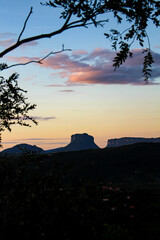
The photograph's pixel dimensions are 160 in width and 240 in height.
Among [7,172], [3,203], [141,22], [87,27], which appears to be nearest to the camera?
[3,203]

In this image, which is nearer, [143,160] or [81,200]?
[81,200]

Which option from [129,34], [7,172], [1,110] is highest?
[129,34]

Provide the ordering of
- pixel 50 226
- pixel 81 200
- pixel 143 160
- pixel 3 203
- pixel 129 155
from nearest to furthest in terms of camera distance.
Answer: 1. pixel 50 226
2. pixel 81 200
3. pixel 3 203
4. pixel 143 160
5. pixel 129 155

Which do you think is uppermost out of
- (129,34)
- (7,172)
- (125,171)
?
(129,34)

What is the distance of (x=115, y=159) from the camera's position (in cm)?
3145

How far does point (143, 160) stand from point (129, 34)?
2337 centimetres

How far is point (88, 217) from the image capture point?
5.86 meters

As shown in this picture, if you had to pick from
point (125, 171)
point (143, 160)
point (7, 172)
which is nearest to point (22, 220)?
point (7, 172)

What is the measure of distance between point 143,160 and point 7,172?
24152mm

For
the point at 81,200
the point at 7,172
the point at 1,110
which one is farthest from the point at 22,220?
the point at 1,110

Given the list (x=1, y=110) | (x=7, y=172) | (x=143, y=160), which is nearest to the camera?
(x=7, y=172)

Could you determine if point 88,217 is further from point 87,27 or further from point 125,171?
point 125,171

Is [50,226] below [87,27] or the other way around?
below

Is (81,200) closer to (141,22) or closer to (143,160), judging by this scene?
(141,22)
